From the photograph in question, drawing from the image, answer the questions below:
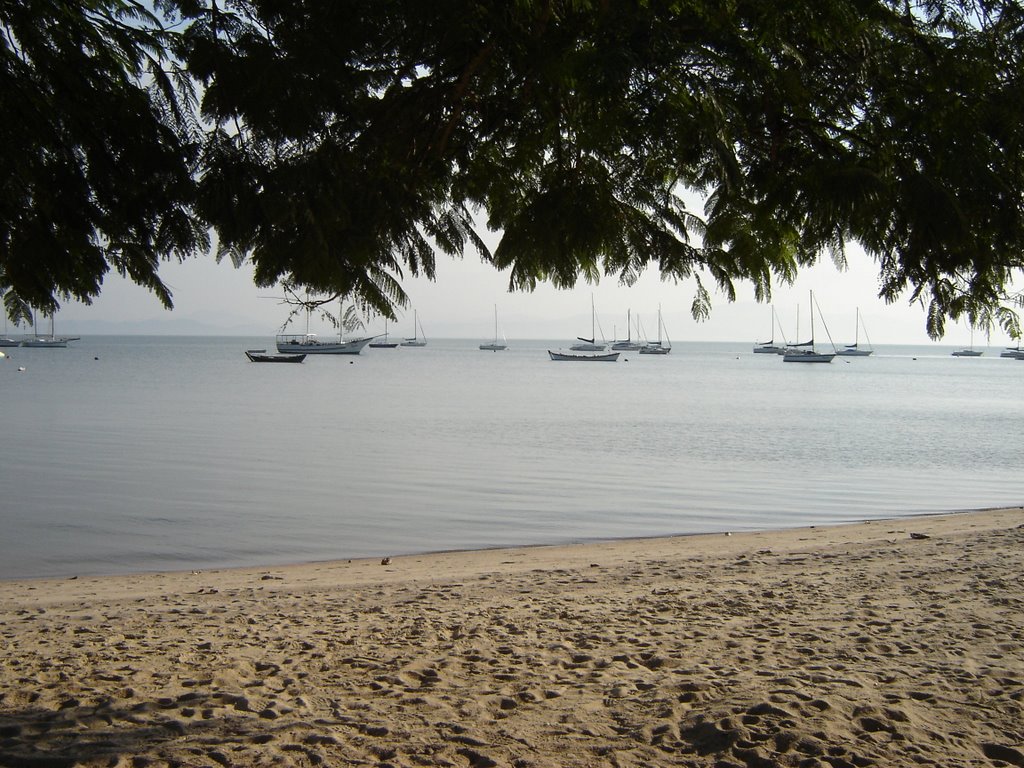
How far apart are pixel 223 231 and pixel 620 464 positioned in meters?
19.8

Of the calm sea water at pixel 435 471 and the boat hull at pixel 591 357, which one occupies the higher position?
the boat hull at pixel 591 357

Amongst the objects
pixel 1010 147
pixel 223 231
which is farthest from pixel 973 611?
pixel 223 231

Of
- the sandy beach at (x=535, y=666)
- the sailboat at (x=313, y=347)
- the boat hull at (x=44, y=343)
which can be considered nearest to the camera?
the sandy beach at (x=535, y=666)

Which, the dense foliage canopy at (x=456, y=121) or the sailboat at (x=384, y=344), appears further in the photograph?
the sailboat at (x=384, y=344)

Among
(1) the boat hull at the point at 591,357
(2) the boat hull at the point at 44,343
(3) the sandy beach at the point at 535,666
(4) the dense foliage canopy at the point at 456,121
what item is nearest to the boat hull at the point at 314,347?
(1) the boat hull at the point at 591,357

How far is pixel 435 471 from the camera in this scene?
2083 centimetres

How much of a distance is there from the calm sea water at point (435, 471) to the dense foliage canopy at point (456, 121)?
9509 millimetres

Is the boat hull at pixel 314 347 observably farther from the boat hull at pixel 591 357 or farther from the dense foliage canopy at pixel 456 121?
the dense foliage canopy at pixel 456 121

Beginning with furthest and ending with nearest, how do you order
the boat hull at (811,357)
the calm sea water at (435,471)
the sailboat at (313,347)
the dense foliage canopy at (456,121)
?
the boat hull at (811,357), the sailboat at (313,347), the calm sea water at (435,471), the dense foliage canopy at (456,121)

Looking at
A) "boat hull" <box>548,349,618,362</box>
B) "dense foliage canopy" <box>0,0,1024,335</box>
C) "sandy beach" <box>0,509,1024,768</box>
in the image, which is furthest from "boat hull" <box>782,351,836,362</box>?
"dense foliage canopy" <box>0,0,1024,335</box>

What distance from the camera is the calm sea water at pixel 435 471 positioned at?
13.5 meters

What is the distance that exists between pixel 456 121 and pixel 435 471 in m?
17.8

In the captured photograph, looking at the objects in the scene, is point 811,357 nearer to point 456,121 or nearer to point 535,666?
point 535,666

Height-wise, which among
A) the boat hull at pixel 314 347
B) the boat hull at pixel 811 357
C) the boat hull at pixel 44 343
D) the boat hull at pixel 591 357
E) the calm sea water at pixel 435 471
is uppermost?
the boat hull at pixel 44 343
